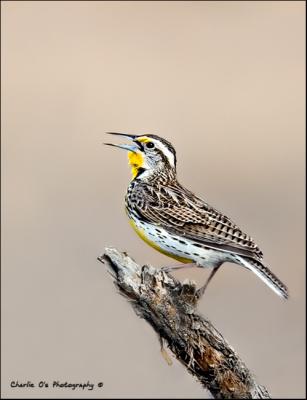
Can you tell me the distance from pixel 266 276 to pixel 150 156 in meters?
0.92

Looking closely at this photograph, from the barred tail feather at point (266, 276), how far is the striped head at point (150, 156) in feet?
2.36

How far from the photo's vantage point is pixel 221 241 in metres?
3.74

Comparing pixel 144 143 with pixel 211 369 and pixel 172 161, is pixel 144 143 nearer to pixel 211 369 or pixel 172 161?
pixel 172 161

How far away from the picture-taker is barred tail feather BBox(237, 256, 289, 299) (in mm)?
3453

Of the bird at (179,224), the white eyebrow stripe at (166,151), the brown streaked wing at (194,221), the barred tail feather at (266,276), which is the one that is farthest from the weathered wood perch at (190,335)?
the white eyebrow stripe at (166,151)

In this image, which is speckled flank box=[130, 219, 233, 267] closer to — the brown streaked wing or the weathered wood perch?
the brown streaked wing

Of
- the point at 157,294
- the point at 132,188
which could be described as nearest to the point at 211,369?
the point at 157,294

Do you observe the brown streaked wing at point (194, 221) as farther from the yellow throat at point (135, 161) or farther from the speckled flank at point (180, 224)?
the yellow throat at point (135, 161)

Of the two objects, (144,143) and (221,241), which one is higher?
(144,143)

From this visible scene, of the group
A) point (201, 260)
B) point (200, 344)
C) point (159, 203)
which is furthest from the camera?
point (159, 203)

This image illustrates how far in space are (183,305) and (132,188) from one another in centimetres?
87

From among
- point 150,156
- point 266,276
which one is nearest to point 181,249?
point 266,276

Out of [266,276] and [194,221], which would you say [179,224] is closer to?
[194,221]

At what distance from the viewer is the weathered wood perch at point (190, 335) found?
329 centimetres
